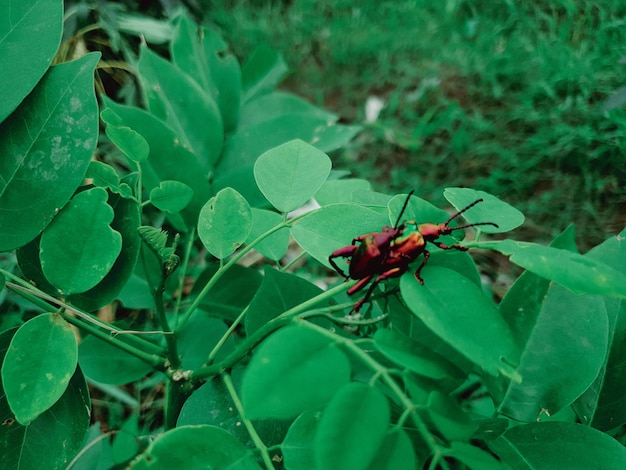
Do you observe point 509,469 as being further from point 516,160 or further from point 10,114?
point 516,160

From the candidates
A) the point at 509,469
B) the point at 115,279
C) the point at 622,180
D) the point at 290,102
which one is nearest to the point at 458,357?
the point at 509,469

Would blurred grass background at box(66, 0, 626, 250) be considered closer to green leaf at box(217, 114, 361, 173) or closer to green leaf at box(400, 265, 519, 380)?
green leaf at box(217, 114, 361, 173)

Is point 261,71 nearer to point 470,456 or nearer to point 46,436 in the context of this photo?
point 46,436

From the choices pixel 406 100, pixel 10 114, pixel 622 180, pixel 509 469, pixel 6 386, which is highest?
pixel 10 114

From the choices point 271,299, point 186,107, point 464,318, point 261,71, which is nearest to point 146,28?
point 261,71

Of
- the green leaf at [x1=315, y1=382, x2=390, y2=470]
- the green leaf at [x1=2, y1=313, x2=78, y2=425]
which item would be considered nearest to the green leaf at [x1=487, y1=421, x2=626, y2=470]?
the green leaf at [x1=315, y1=382, x2=390, y2=470]
